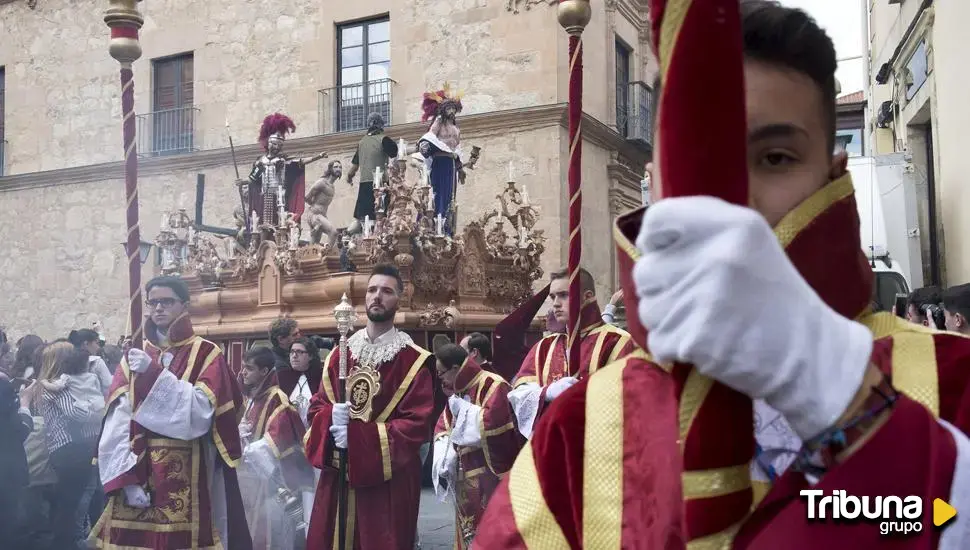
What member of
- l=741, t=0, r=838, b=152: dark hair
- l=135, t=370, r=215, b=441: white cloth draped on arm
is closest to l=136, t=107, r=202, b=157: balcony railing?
l=135, t=370, r=215, b=441: white cloth draped on arm

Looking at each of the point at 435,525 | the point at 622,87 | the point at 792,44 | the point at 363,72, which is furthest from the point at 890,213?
the point at 792,44

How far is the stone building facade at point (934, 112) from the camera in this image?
32.9ft

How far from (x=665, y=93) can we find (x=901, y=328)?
27.1 inches

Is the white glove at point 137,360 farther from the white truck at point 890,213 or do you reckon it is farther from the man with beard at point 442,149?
the white truck at point 890,213

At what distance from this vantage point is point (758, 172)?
1335mm

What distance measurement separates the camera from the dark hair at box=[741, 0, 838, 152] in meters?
1.39

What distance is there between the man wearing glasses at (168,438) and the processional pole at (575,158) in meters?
2.92

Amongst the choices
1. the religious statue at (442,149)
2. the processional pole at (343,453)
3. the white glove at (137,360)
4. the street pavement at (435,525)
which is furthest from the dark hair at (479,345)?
the religious statue at (442,149)

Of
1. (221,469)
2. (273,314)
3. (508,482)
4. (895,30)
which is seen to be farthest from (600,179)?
(508,482)

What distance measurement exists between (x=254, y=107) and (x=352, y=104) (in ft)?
7.48

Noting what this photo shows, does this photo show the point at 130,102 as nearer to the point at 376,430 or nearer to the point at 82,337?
the point at 376,430

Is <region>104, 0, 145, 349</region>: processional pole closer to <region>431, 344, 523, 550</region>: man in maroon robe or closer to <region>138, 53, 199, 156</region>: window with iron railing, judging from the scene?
<region>431, 344, 523, 550</region>: man in maroon robe

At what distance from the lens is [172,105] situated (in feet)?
70.6

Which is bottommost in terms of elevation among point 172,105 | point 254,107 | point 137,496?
point 137,496
